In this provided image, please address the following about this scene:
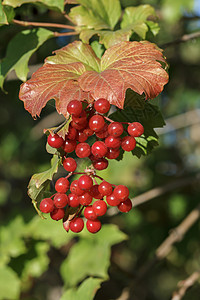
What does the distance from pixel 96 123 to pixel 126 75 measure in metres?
0.16

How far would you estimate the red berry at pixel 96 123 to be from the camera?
101cm

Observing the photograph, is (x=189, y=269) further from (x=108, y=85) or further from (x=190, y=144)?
(x=108, y=85)

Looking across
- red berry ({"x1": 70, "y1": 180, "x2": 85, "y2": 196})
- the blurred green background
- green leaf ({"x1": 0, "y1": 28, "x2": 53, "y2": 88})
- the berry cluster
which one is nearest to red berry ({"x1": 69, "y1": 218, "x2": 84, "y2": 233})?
the berry cluster

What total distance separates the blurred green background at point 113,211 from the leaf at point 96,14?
352mm

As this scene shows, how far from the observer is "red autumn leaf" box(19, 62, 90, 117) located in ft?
3.36

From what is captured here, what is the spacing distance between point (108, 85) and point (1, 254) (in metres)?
1.61

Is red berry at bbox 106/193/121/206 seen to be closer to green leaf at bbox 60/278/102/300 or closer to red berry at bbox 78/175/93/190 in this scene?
red berry at bbox 78/175/93/190

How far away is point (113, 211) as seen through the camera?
7.35 ft

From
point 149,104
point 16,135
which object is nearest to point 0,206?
point 16,135

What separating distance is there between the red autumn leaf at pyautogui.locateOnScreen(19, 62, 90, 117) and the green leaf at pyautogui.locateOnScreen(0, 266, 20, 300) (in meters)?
1.40

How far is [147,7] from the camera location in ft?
4.89

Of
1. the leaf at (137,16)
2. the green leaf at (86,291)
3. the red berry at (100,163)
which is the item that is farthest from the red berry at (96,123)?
the green leaf at (86,291)

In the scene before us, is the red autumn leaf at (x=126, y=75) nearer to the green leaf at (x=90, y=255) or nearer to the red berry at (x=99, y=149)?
the red berry at (x=99, y=149)

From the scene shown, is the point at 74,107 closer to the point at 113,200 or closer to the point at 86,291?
the point at 113,200
